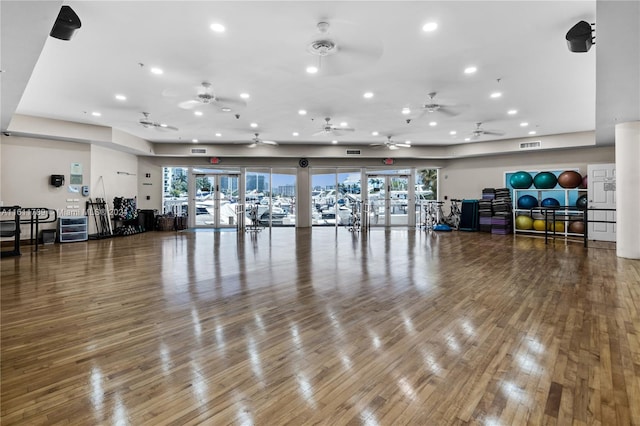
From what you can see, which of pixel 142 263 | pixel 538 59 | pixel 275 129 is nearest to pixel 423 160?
pixel 275 129

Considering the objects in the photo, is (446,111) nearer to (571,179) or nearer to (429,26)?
(429,26)

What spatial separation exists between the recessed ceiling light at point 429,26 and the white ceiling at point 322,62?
0.06m

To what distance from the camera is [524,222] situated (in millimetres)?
10562

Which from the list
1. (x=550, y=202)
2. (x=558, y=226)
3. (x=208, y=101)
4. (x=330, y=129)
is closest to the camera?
(x=208, y=101)

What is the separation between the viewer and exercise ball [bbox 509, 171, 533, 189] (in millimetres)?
10672

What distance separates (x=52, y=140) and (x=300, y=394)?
34.6 feet

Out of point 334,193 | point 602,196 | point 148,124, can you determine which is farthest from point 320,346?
point 334,193

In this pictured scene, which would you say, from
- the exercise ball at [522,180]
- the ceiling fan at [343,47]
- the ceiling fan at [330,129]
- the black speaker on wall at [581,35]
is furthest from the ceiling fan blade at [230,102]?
the exercise ball at [522,180]

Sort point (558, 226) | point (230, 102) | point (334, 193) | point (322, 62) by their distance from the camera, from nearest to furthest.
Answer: point (322, 62) < point (230, 102) < point (558, 226) < point (334, 193)

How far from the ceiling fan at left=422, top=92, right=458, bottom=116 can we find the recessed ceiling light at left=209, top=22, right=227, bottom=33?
13.2 feet

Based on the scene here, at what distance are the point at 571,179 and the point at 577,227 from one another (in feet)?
4.86

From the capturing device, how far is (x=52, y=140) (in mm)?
8828

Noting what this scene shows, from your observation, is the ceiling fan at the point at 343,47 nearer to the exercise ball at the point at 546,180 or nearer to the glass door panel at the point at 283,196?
the glass door panel at the point at 283,196

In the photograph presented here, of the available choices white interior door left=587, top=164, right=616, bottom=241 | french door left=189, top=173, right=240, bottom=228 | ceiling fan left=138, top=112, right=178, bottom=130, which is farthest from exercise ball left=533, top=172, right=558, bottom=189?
ceiling fan left=138, top=112, right=178, bottom=130
